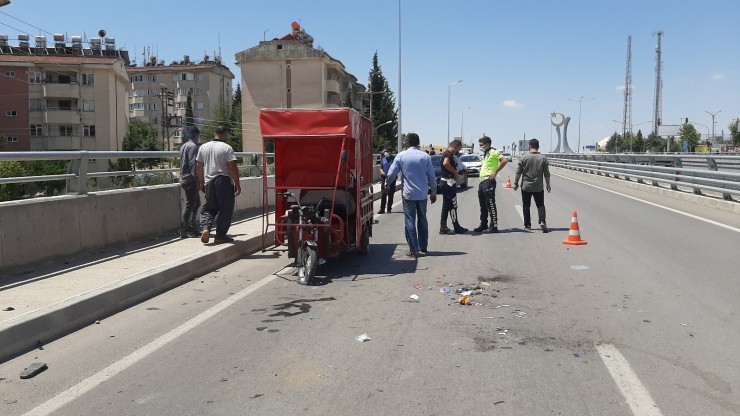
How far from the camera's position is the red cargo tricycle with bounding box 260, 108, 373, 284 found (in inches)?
344

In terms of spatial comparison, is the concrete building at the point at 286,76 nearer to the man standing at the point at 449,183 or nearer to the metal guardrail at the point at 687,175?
the metal guardrail at the point at 687,175

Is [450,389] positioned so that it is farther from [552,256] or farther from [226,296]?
[552,256]

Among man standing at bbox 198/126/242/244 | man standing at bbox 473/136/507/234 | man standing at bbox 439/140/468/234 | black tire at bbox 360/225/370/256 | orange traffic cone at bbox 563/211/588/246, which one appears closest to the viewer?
man standing at bbox 198/126/242/244

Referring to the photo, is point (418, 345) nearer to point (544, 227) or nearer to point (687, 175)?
point (544, 227)

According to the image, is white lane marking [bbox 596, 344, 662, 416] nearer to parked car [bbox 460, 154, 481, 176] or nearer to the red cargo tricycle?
the red cargo tricycle

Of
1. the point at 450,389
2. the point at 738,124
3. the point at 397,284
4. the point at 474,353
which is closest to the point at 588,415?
the point at 450,389

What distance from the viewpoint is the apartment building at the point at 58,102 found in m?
67.1

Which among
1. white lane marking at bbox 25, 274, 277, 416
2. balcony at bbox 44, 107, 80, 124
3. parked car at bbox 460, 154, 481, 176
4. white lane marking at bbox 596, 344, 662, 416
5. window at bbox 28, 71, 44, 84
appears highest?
window at bbox 28, 71, 44, 84

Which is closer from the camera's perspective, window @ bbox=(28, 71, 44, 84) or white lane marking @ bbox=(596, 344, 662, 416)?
white lane marking @ bbox=(596, 344, 662, 416)

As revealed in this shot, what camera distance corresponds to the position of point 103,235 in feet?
29.8

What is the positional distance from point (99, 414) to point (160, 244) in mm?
6201

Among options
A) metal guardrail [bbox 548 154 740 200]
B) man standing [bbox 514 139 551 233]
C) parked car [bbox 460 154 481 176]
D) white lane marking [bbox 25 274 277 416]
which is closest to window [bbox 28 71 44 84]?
parked car [bbox 460 154 481 176]

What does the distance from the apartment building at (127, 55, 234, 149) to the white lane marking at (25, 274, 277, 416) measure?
10080cm

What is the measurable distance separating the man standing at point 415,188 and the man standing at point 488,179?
2.66 metres
